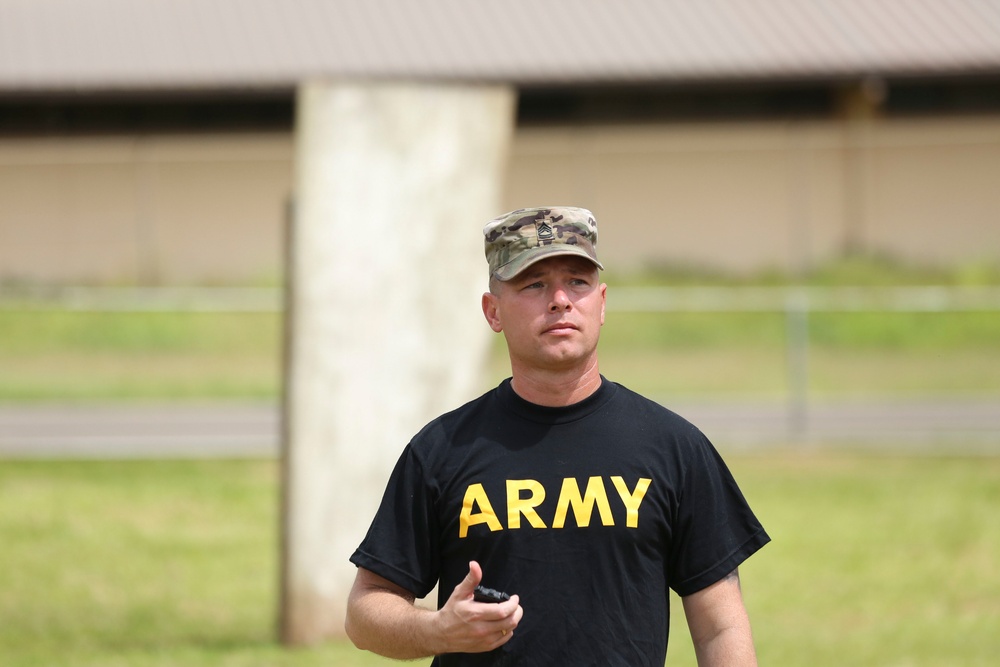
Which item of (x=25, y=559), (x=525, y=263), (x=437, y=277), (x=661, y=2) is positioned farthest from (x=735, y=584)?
(x=661, y=2)

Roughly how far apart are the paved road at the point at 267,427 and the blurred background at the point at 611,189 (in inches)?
3.4

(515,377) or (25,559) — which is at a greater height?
(25,559)

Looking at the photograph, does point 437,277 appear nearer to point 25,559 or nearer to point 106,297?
point 25,559

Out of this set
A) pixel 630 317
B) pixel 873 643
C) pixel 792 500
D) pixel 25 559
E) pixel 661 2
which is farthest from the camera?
pixel 661 2

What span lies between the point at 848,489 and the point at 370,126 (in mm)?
6065

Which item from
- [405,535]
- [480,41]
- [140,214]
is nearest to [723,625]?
[405,535]

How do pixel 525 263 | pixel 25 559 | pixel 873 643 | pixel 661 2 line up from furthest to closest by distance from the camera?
pixel 661 2
pixel 25 559
pixel 873 643
pixel 525 263

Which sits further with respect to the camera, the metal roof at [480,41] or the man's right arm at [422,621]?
the metal roof at [480,41]

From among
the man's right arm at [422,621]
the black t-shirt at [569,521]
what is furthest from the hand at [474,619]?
the black t-shirt at [569,521]

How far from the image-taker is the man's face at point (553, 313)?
2.88 metres

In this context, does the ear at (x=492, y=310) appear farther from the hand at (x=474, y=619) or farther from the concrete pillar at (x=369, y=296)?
the concrete pillar at (x=369, y=296)

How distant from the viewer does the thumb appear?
2.60 m

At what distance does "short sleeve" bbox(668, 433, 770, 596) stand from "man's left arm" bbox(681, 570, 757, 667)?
3 cm

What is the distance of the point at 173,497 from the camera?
1100cm
